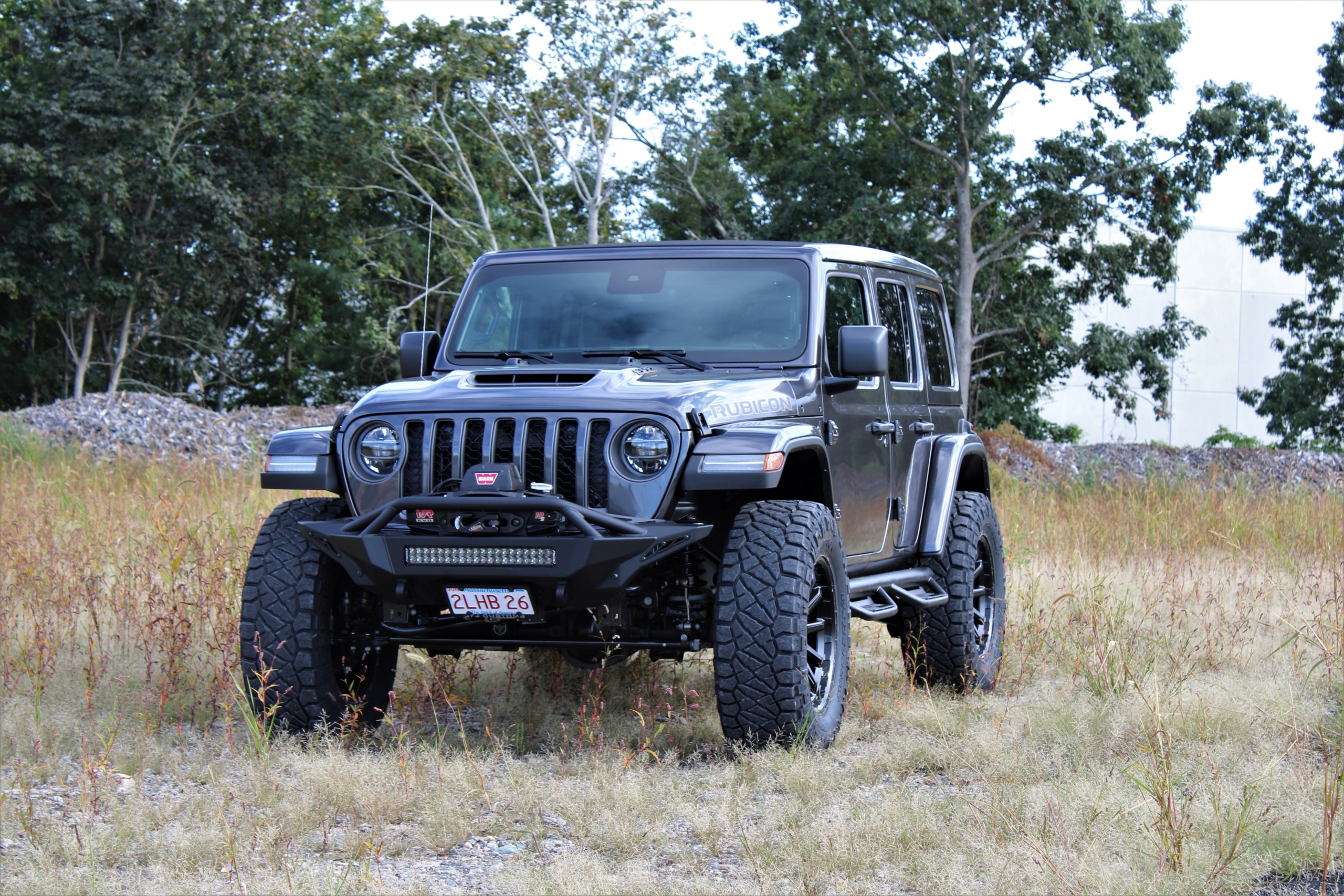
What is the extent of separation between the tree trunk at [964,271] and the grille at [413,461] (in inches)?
952

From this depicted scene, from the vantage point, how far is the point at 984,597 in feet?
23.6

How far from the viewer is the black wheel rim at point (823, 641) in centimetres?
519

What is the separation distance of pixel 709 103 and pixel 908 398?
26.0m

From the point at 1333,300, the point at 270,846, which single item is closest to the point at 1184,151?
the point at 1333,300

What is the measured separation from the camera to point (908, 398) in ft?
21.6

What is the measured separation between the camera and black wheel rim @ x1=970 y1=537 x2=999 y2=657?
22.9ft

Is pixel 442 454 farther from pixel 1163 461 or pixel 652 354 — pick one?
pixel 1163 461

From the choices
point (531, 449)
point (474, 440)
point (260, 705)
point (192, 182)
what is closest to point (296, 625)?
point (260, 705)

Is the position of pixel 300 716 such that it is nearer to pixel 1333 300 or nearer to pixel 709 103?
pixel 709 103

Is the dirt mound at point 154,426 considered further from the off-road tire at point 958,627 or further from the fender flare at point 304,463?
the fender flare at point 304,463

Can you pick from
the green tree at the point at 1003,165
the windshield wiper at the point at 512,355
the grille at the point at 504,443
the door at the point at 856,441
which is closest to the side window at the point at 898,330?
the door at the point at 856,441

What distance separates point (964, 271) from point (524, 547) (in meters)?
25.7

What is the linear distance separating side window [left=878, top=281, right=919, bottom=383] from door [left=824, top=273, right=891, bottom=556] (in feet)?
0.90

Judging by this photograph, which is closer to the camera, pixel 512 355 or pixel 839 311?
pixel 512 355
